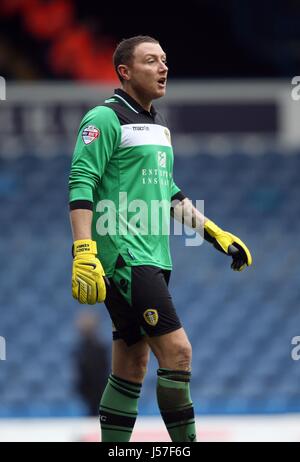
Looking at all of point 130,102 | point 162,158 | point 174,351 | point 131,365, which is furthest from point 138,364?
point 130,102

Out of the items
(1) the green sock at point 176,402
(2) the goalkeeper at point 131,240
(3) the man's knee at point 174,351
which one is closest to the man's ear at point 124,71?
(2) the goalkeeper at point 131,240

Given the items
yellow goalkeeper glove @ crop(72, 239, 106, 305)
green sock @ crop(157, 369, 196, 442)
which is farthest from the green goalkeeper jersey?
green sock @ crop(157, 369, 196, 442)

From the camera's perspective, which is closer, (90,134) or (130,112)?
(90,134)

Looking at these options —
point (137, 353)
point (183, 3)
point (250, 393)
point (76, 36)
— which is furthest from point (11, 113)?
point (137, 353)

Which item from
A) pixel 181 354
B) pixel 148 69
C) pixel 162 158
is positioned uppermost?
pixel 148 69

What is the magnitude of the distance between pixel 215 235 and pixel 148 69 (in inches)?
33.1

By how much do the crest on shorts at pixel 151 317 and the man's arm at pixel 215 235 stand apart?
22.2 inches

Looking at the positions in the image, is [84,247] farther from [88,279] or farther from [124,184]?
[124,184]

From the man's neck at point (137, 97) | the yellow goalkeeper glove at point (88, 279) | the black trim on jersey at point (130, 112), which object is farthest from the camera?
the man's neck at point (137, 97)

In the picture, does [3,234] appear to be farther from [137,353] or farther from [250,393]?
[137,353]

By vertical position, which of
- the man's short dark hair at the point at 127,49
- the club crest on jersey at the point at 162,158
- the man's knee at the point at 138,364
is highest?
the man's short dark hair at the point at 127,49

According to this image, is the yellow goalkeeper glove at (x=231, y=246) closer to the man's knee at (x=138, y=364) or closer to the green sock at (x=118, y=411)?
the man's knee at (x=138, y=364)

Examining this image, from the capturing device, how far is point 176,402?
4949 mm

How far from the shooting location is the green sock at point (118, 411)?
518 centimetres
